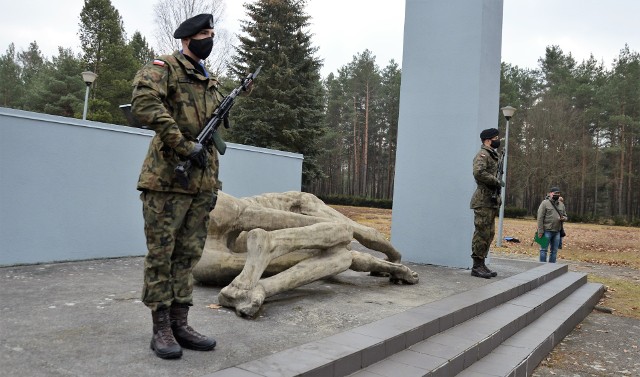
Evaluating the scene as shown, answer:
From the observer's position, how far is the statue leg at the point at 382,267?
18.2 ft

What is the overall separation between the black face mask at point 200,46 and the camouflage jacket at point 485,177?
4.55 m

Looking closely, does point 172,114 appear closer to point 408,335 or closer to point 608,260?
point 408,335

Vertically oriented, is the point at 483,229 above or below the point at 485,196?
below

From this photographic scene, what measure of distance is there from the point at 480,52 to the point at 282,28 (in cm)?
2164

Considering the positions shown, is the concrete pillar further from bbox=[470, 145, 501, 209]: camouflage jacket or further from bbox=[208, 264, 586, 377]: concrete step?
bbox=[208, 264, 586, 377]: concrete step

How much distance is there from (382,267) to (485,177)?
2.04m

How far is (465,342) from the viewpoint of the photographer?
427 cm

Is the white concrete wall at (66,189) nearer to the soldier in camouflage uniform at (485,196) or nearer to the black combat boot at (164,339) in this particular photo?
the black combat boot at (164,339)

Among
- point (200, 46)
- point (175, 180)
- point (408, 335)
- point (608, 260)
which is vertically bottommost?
point (608, 260)

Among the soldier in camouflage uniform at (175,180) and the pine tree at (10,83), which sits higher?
the pine tree at (10,83)

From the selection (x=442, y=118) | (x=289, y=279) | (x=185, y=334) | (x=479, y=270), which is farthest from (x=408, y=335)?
(x=442, y=118)

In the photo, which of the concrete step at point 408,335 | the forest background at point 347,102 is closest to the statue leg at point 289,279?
the concrete step at point 408,335

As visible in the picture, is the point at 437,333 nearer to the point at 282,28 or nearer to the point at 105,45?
the point at 282,28

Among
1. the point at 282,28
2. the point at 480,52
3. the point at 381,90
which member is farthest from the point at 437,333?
the point at 381,90
